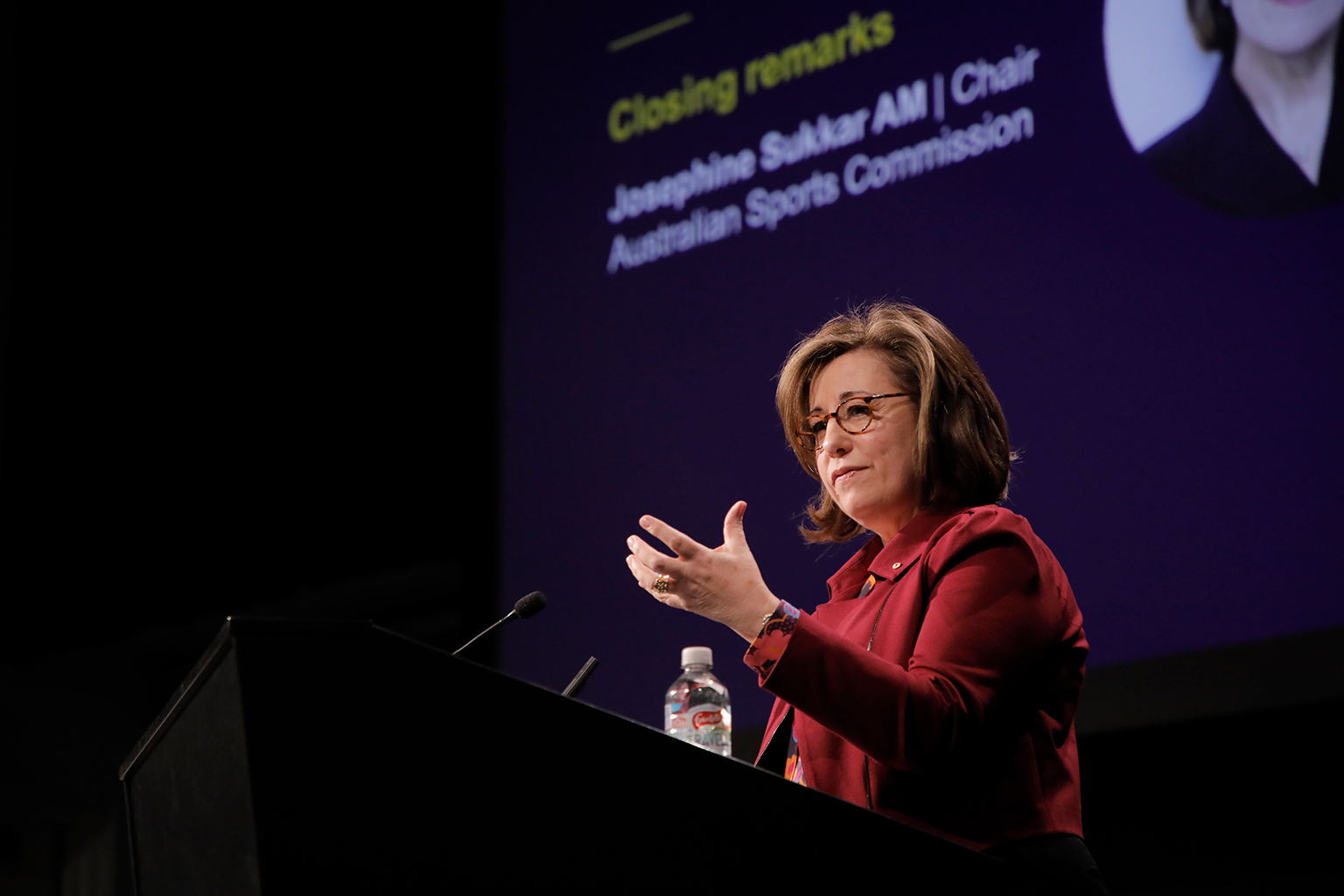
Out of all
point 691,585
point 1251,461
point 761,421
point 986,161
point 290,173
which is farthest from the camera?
point 290,173

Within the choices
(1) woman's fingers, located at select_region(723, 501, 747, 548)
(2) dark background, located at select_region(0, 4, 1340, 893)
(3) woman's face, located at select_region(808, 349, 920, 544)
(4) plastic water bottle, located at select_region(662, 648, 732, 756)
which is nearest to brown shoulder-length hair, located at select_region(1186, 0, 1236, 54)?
(2) dark background, located at select_region(0, 4, 1340, 893)

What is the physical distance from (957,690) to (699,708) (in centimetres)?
106

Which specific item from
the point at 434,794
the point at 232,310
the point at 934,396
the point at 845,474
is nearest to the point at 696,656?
the point at 845,474

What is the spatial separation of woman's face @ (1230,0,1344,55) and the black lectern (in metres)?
2.00

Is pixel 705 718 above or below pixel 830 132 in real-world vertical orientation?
below

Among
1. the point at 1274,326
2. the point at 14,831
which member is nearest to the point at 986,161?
the point at 1274,326

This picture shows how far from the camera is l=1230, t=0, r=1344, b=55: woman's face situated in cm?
252

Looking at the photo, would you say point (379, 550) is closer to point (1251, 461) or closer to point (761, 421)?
point (761, 421)

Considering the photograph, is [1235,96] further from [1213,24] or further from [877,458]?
[877,458]

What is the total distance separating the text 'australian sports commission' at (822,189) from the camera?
2895mm

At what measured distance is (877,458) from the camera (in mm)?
1656

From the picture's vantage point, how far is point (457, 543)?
434cm

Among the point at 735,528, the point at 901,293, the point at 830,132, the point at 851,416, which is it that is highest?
the point at 830,132

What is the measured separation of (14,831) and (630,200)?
3819mm
